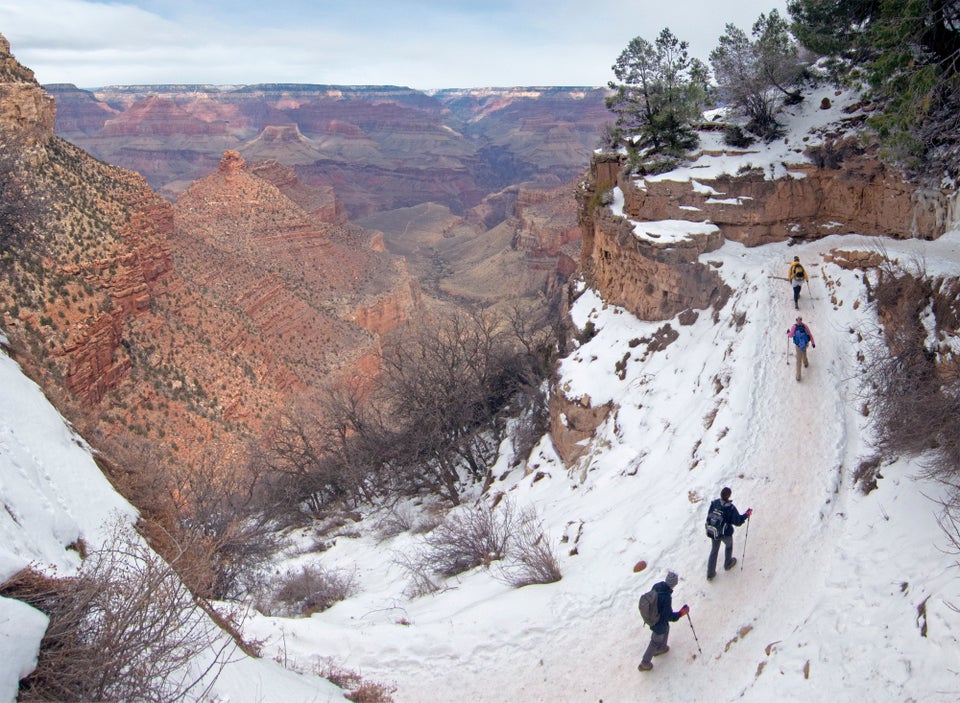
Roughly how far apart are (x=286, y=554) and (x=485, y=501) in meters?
5.88

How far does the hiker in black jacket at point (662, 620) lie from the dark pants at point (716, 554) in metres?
1.25

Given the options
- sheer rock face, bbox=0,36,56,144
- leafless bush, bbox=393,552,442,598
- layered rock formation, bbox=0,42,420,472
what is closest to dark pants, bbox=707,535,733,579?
leafless bush, bbox=393,552,442,598

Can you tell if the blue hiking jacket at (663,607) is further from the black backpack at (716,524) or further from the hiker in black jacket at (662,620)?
the black backpack at (716,524)

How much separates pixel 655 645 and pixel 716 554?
1663mm

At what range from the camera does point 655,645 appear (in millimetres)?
7793

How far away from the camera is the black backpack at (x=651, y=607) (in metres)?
7.41

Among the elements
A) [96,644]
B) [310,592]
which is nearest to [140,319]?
[310,592]

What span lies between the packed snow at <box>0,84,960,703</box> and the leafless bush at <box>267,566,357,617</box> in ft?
1.40

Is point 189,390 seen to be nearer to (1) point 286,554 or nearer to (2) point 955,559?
(1) point 286,554

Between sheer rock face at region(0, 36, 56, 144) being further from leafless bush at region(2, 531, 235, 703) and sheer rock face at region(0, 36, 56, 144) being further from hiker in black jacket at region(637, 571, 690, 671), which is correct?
hiker in black jacket at region(637, 571, 690, 671)

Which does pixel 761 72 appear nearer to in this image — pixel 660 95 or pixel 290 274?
pixel 660 95

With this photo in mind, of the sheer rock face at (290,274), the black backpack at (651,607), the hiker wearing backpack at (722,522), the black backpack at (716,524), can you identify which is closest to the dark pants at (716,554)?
the hiker wearing backpack at (722,522)

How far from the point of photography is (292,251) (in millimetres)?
55000

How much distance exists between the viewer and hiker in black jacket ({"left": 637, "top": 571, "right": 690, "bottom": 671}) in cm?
755
